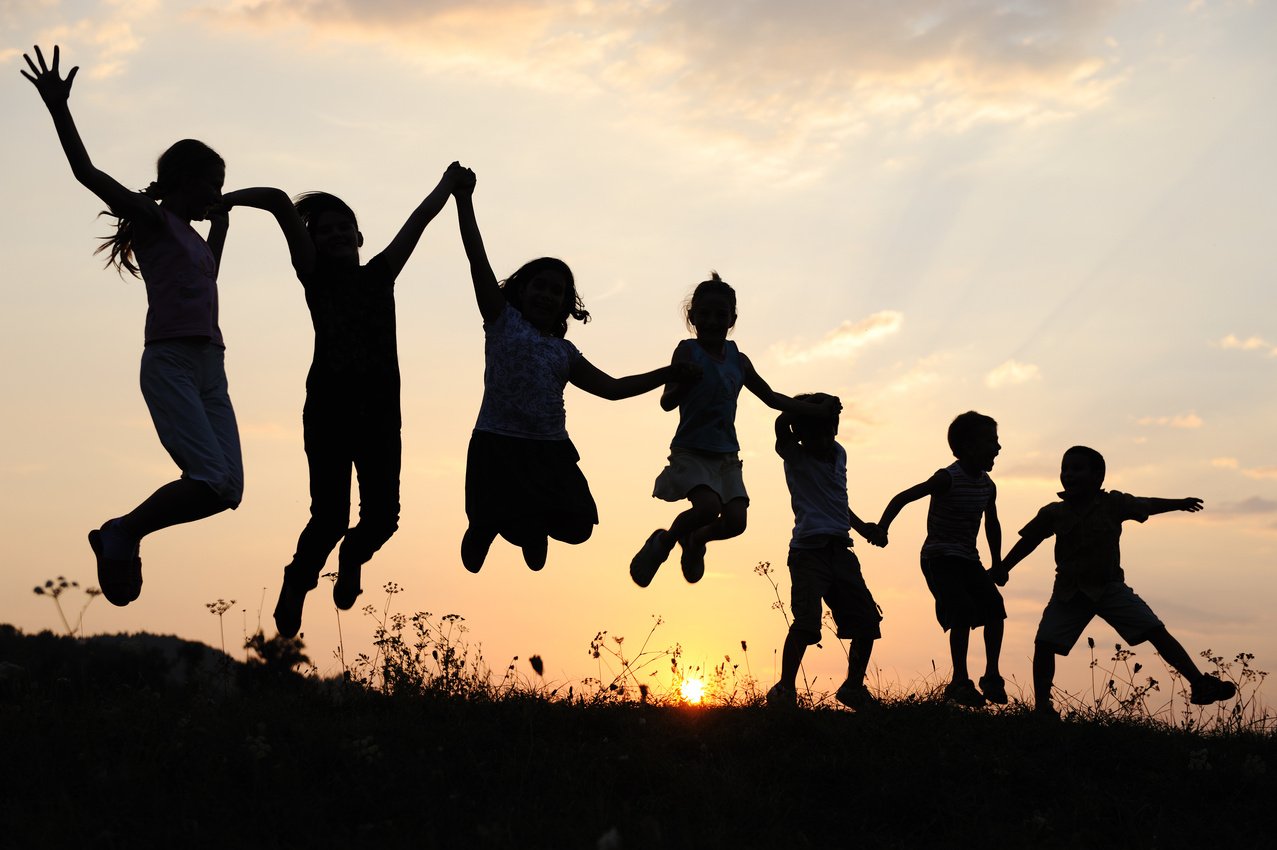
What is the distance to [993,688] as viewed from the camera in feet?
32.4

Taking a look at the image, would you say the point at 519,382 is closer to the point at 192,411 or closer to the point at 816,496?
the point at 192,411

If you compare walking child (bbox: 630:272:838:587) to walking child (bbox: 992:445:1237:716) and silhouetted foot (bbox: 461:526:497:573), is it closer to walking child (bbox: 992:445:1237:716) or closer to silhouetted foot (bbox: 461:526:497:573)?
silhouetted foot (bbox: 461:526:497:573)

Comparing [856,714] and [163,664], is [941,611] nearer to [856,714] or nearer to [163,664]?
[856,714]

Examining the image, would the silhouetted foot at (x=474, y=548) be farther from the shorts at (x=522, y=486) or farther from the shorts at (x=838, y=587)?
the shorts at (x=838, y=587)

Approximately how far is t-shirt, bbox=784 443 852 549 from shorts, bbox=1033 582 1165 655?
191 cm

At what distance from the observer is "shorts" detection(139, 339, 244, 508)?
23.0 ft

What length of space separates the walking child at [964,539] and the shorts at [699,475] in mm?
1440

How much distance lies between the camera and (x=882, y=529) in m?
9.67

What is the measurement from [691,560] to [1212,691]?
420 centimetres

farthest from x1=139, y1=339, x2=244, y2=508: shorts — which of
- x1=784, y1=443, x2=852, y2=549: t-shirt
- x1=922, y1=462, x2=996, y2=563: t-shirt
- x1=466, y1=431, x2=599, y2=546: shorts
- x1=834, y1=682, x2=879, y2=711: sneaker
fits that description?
x1=922, y1=462, x2=996, y2=563: t-shirt

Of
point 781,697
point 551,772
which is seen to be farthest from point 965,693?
point 551,772

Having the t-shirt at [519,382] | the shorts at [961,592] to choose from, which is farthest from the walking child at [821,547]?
the t-shirt at [519,382]

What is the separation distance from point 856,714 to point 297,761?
355 cm

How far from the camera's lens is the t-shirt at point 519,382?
8602 millimetres
